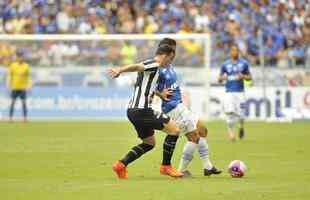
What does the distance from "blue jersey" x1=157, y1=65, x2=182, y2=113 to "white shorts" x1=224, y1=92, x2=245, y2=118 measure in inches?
431

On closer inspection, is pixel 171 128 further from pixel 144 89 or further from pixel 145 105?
pixel 144 89

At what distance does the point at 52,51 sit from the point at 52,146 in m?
15.5

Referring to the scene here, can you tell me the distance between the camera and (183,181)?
15.9 m

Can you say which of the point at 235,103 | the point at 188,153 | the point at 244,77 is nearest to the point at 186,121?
the point at 188,153

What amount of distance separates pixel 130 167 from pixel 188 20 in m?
24.8

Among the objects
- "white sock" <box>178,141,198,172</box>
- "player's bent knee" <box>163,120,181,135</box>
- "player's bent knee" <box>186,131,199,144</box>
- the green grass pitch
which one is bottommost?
the green grass pitch

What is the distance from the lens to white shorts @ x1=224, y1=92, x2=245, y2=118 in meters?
28.3

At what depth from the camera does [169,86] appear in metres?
17.4

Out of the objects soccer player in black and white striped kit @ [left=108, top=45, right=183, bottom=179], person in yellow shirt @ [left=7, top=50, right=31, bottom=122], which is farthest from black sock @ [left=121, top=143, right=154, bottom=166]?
person in yellow shirt @ [left=7, top=50, right=31, bottom=122]

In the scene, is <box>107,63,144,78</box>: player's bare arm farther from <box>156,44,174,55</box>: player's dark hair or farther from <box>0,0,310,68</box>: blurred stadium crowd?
<box>0,0,310,68</box>: blurred stadium crowd

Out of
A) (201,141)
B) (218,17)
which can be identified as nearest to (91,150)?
(201,141)

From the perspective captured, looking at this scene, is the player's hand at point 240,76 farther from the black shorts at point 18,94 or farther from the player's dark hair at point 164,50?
the player's dark hair at point 164,50

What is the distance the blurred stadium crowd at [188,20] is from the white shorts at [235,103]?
11443mm

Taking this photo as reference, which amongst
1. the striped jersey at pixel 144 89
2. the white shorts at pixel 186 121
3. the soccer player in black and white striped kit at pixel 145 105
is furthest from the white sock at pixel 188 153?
the striped jersey at pixel 144 89
